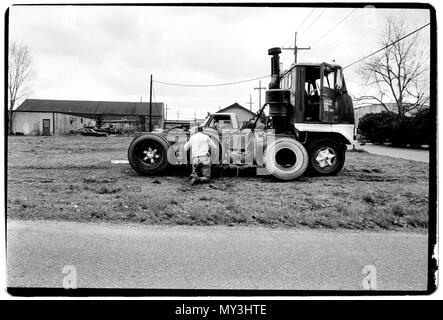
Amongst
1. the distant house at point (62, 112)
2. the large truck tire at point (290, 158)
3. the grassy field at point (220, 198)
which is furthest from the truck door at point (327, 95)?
the distant house at point (62, 112)

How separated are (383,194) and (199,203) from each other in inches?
121

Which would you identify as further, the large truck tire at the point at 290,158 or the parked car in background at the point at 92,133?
the parked car in background at the point at 92,133

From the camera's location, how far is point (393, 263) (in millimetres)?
2840

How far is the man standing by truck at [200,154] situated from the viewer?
20.8 feet

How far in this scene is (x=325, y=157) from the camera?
7207mm

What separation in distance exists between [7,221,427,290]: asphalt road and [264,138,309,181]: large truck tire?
2.96 meters

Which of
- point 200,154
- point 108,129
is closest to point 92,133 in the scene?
point 108,129

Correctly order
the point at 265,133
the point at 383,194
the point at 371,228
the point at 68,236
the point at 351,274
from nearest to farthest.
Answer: the point at 351,274, the point at 68,236, the point at 371,228, the point at 383,194, the point at 265,133

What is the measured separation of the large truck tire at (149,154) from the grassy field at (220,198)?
214mm

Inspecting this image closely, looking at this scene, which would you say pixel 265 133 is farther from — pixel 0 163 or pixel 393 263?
pixel 0 163

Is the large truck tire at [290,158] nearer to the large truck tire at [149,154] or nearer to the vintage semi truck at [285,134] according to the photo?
the vintage semi truck at [285,134]

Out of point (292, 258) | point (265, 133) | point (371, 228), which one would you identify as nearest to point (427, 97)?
point (292, 258)

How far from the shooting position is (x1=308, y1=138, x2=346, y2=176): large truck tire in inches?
281

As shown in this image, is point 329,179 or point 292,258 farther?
point 329,179
